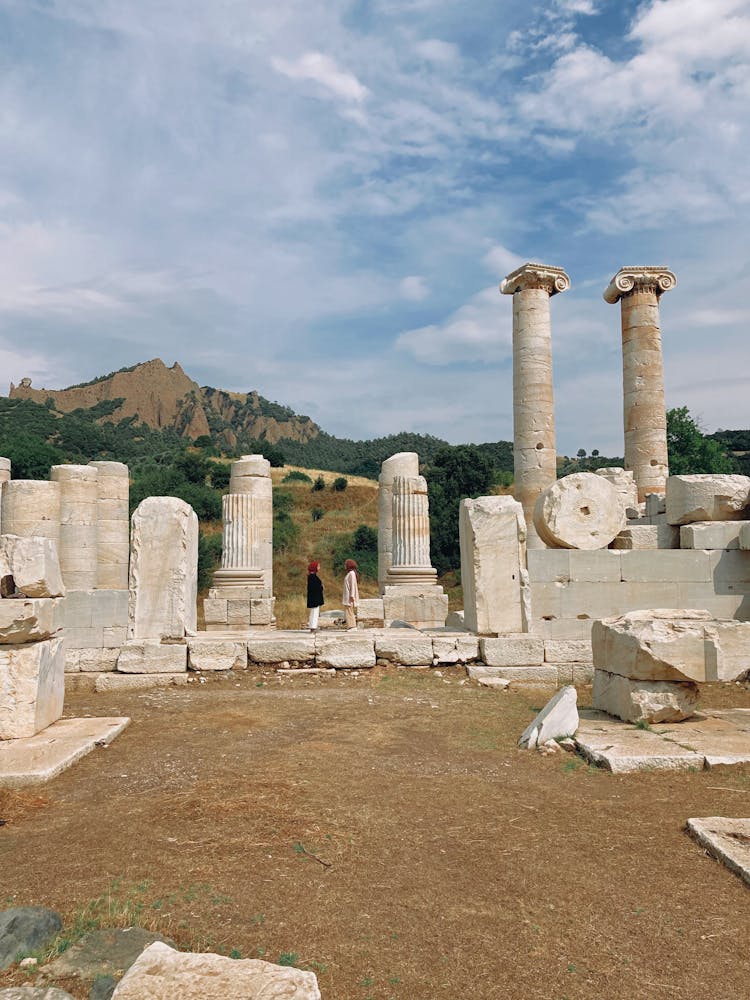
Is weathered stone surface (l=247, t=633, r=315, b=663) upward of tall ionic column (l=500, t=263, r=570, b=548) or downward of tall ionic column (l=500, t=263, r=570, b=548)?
downward

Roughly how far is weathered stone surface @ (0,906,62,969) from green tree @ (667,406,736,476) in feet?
85.6

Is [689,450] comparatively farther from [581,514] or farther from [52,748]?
[52,748]

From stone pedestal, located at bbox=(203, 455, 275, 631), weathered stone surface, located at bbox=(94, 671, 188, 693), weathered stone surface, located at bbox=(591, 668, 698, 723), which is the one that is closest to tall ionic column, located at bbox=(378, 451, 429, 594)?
stone pedestal, located at bbox=(203, 455, 275, 631)

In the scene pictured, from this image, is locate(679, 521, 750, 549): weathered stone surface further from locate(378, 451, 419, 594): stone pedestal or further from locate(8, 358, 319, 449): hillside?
locate(8, 358, 319, 449): hillside

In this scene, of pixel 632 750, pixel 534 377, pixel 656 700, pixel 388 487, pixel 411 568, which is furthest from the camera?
pixel 534 377

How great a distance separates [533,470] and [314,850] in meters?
13.9

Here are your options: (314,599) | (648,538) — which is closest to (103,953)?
(314,599)

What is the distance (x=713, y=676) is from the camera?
593cm

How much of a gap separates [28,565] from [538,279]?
14.0 m

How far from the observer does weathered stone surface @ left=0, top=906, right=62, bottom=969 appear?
270cm

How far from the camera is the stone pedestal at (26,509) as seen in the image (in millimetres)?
13609

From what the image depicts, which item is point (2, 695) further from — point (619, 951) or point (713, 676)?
point (713, 676)

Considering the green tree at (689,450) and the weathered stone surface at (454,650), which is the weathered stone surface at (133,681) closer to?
the weathered stone surface at (454,650)

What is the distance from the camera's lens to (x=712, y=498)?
972cm
